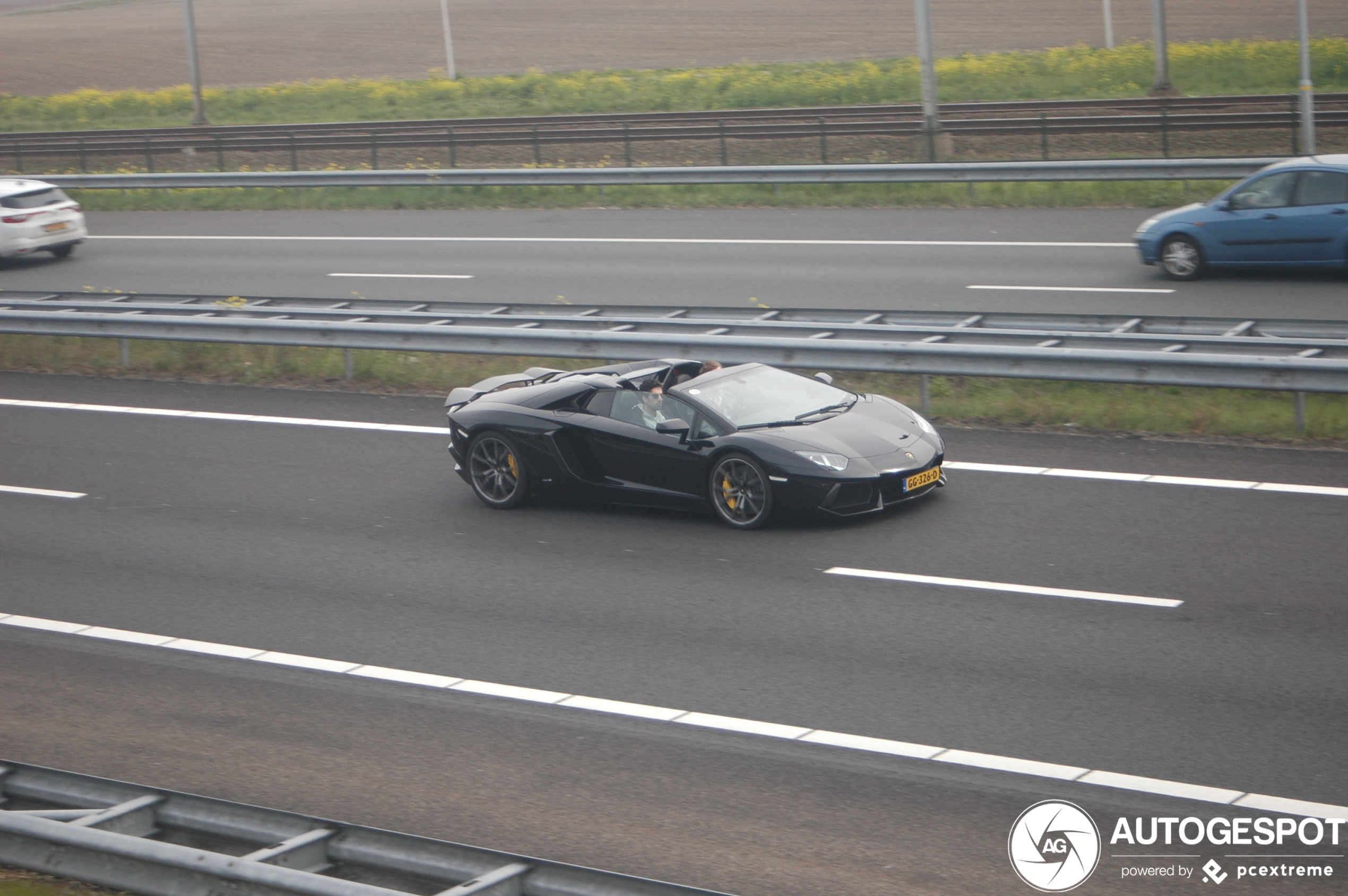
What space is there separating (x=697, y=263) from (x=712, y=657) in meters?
13.8

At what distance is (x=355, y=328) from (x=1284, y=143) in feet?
67.4

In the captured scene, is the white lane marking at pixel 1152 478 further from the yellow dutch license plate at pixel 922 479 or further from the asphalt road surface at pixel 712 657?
the yellow dutch license plate at pixel 922 479

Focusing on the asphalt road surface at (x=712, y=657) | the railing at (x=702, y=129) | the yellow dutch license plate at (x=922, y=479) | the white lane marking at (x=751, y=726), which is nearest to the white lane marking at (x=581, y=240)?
the railing at (x=702, y=129)

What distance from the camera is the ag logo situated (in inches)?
220

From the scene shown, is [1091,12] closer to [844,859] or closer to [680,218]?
[680,218]

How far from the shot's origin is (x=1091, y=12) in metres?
54.0

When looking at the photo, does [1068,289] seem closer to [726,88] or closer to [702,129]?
[702,129]

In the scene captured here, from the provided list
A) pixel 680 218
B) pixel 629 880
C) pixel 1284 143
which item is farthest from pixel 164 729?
pixel 1284 143

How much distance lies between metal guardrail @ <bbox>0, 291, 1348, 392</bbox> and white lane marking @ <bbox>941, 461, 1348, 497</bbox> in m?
1.45

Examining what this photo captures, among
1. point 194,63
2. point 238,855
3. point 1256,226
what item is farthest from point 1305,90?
point 194,63

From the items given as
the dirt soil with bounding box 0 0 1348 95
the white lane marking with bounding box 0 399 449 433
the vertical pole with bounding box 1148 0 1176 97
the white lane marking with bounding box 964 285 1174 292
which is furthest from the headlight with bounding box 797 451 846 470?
the dirt soil with bounding box 0 0 1348 95

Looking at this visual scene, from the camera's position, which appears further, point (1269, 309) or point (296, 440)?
point (1269, 309)

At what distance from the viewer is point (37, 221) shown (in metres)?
25.0

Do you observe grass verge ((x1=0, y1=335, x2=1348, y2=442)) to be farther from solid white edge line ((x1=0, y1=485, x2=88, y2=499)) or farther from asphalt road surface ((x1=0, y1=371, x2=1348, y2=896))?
solid white edge line ((x1=0, y1=485, x2=88, y2=499))
